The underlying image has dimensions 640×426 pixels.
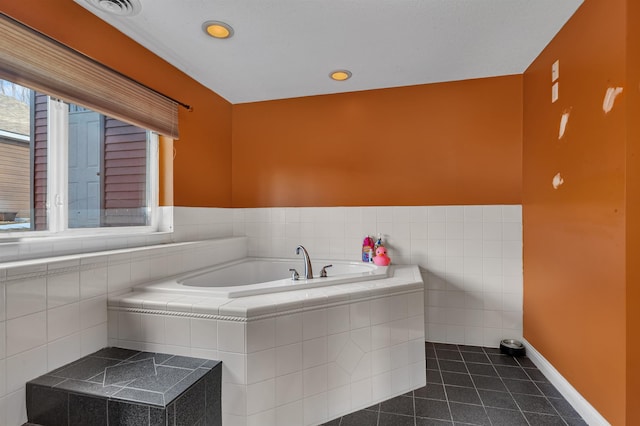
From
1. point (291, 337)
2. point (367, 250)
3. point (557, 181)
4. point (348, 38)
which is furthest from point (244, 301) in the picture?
point (557, 181)

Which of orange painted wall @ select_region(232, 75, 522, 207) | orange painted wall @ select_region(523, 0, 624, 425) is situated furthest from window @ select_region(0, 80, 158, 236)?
orange painted wall @ select_region(523, 0, 624, 425)

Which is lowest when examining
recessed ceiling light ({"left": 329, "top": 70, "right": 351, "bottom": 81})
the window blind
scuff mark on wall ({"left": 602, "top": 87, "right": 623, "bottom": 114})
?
scuff mark on wall ({"left": 602, "top": 87, "right": 623, "bottom": 114})

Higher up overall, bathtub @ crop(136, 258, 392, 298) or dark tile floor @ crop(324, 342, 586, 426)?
bathtub @ crop(136, 258, 392, 298)

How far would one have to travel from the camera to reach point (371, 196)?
284 centimetres

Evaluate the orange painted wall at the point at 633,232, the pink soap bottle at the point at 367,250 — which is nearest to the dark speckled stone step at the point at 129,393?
the pink soap bottle at the point at 367,250

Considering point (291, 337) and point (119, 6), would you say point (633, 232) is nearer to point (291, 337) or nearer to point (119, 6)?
point (291, 337)

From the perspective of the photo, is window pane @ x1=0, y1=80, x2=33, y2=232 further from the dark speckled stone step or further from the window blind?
the dark speckled stone step

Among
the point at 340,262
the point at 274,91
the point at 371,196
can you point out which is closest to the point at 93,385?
the point at 340,262

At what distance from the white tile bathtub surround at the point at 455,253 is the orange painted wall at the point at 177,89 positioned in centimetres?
112

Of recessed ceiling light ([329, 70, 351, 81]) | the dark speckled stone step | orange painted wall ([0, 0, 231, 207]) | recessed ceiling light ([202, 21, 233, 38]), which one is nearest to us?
the dark speckled stone step

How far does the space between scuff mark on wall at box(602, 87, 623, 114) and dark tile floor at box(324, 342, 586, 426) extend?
5.20ft

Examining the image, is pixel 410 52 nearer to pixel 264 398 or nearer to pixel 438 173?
pixel 438 173

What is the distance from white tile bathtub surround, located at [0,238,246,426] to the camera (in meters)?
1.27

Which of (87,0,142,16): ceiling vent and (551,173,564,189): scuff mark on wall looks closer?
(87,0,142,16): ceiling vent
